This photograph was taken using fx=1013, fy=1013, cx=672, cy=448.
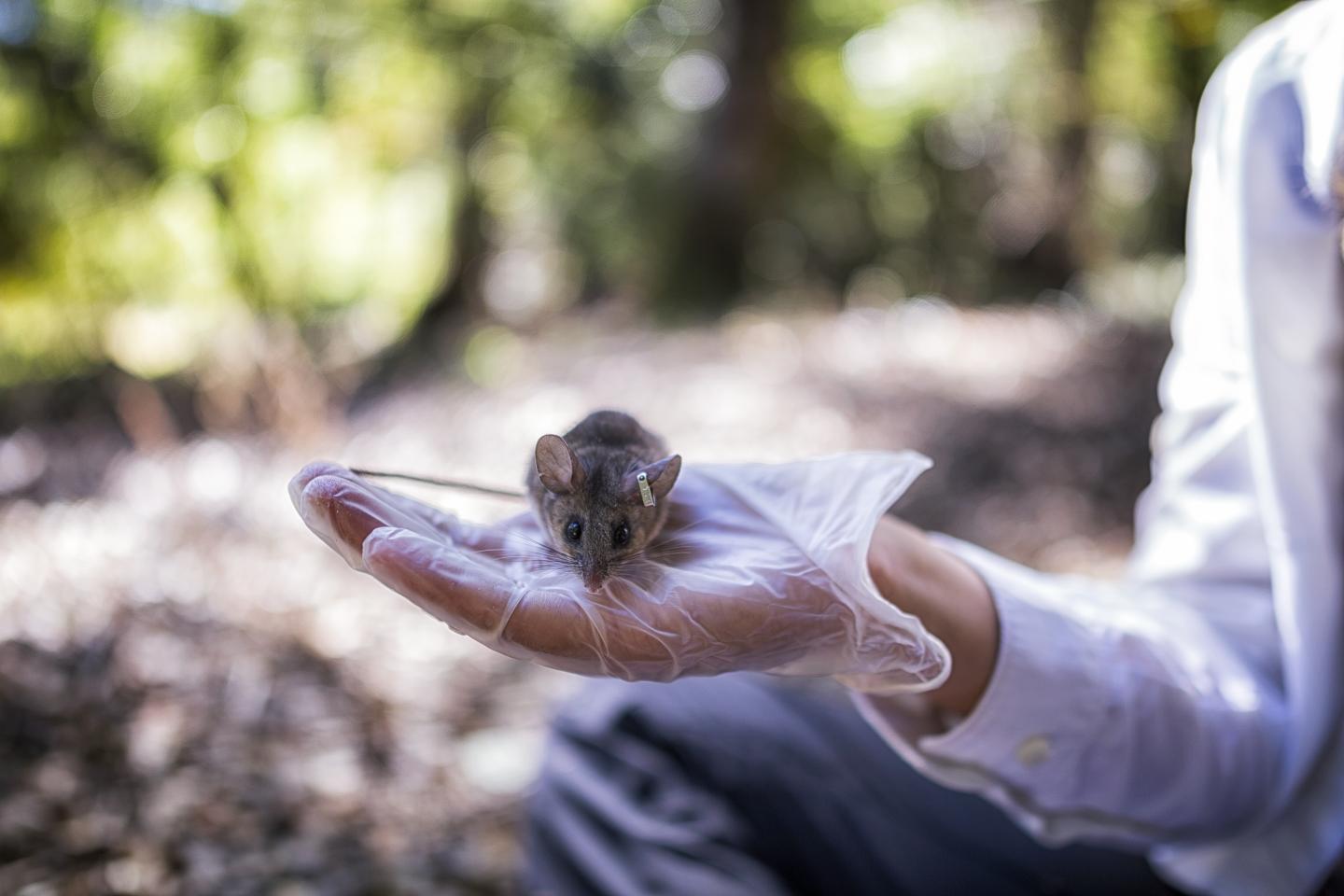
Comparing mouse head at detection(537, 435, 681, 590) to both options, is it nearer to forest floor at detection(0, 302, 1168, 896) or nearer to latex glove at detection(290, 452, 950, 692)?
latex glove at detection(290, 452, 950, 692)

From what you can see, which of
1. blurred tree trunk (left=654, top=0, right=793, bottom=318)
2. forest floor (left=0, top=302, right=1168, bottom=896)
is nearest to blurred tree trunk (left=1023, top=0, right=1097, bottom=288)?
forest floor (left=0, top=302, right=1168, bottom=896)

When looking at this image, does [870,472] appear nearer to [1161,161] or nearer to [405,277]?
[405,277]

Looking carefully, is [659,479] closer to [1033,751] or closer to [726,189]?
[1033,751]

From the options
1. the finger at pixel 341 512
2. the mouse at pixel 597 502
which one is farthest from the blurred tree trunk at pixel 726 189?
the finger at pixel 341 512

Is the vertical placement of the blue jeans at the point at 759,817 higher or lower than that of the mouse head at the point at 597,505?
lower

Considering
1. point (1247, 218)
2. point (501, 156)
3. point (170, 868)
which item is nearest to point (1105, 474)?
point (1247, 218)

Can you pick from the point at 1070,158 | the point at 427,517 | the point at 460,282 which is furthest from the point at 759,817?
the point at 1070,158

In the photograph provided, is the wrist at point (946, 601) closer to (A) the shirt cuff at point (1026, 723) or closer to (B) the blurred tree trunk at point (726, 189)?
(A) the shirt cuff at point (1026, 723)
